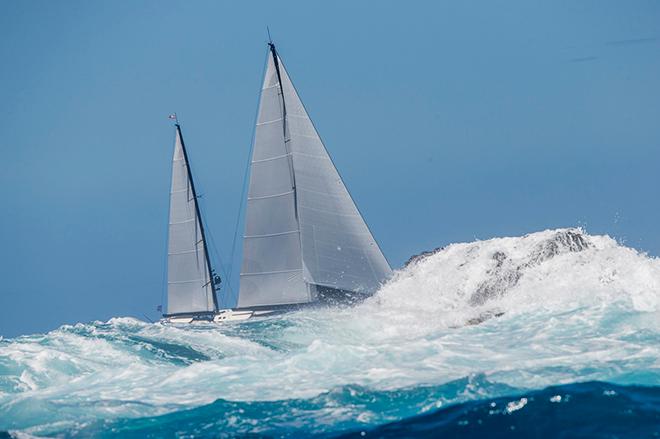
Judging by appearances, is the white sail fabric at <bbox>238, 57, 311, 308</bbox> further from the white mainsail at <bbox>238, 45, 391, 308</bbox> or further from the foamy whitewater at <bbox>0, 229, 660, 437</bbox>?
the foamy whitewater at <bbox>0, 229, 660, 437</bbox>

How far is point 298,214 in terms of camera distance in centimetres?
3077

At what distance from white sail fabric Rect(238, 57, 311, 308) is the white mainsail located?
0.14 feet

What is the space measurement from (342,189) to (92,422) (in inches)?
857

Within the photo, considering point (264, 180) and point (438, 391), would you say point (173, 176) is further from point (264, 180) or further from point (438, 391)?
point (438, 391)

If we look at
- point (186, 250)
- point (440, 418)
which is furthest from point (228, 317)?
point (440, 418)

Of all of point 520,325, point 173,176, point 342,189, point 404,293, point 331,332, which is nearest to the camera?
point 520,325

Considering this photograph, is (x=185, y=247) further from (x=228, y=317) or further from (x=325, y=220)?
(x=325, y=220)

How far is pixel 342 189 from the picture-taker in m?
30.8

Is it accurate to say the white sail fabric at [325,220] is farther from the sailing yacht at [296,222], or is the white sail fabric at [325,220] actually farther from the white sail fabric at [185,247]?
the white sail fabric at [185,247]

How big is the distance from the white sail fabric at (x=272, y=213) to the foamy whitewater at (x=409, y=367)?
30.2 feet

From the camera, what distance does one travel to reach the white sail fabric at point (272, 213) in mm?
31109

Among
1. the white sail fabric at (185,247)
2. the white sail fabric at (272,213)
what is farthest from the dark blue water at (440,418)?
the white sail fabric at (185,247)

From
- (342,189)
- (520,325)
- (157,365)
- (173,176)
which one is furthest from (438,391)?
(173,176)

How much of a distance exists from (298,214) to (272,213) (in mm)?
1294
